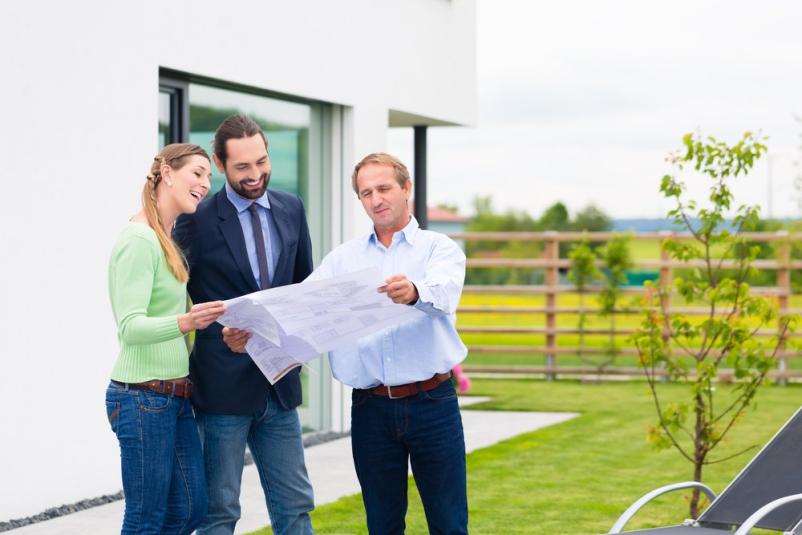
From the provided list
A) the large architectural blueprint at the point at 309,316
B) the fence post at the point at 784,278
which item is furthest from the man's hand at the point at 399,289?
the fence post at the point at 784,278

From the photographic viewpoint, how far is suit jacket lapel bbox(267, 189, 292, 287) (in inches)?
165

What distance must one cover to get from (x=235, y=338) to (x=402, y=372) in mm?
545

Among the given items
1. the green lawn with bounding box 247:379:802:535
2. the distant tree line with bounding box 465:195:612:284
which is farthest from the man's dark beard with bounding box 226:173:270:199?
the distant tree line with bounding box 465:195:612:284

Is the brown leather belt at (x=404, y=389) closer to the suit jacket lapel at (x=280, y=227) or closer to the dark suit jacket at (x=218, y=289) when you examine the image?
the dark suit jacket at (x=218, y=289)

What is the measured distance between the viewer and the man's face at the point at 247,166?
3973mm

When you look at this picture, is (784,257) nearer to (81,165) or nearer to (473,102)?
(473,102)

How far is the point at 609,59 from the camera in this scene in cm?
2388

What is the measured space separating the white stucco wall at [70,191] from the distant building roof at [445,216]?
64.0m

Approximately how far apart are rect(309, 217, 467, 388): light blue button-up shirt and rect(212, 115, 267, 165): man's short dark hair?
0.52 m

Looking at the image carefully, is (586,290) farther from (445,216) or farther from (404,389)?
(445,216)

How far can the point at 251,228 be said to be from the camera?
415 cm

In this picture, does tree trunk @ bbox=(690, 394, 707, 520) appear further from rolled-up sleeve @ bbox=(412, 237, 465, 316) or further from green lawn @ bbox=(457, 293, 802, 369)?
rolled-up sleeve @ bbox=(412, 237, 465, 316)

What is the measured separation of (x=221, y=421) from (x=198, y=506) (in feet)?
1.00

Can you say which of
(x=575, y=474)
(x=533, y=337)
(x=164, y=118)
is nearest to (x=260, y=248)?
(x=164, y=118)
